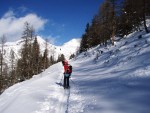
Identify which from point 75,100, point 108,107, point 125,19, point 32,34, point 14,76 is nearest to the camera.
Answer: point 108,107

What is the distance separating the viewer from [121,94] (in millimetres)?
11477

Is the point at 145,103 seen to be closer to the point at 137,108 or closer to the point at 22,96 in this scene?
the point at 137,108

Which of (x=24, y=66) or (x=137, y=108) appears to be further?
(x=24, y=66)

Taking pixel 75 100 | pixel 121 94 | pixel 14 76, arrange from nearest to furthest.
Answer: pixel 121 94, pixel 75 100, pixel 14 76

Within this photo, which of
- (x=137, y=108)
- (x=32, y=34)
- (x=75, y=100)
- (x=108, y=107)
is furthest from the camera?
(x=32, y=34)

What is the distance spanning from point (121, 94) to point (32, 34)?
43640 millimetres

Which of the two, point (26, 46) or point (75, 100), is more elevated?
point (26, 46)

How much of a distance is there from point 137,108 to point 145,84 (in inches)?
132

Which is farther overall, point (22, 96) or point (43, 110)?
point (22, 96)

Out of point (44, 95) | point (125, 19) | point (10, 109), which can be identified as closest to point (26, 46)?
point (125, 19)

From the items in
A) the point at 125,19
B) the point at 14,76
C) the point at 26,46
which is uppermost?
the point at 125,19

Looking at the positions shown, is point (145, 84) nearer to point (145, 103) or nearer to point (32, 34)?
point (145, 103)

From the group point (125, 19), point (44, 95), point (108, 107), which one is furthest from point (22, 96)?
point (125, 19)

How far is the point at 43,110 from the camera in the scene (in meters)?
10.5
